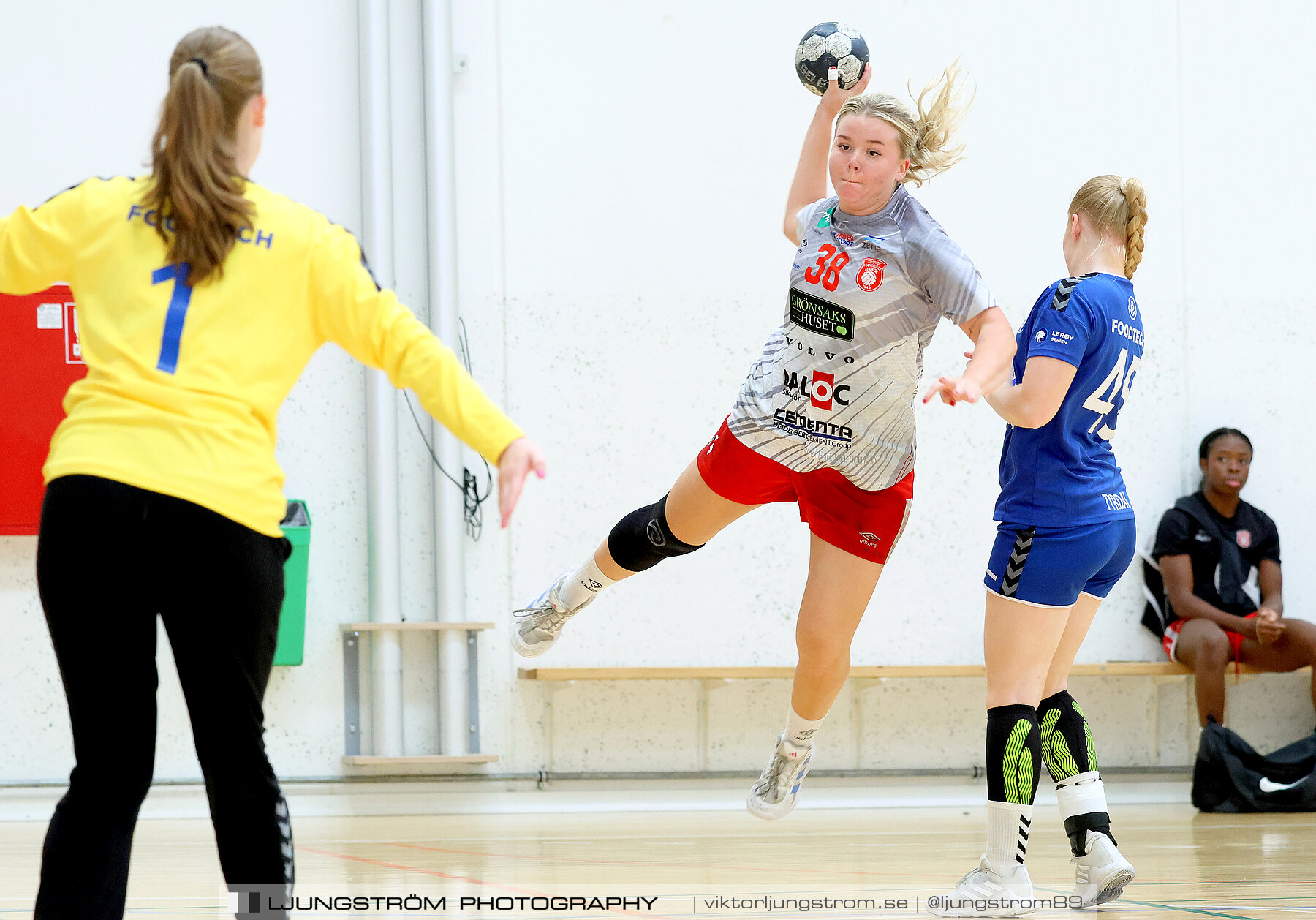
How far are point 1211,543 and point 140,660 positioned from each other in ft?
17.4

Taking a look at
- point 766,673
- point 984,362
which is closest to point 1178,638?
point 766,673

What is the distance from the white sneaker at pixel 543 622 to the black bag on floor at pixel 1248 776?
3.26 metres

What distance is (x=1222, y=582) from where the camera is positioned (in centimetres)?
591

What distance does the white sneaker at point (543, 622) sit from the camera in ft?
12.4

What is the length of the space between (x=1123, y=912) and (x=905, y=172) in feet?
6.14

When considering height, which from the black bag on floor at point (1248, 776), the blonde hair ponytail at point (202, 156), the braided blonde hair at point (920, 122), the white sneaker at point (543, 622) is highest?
the braided blonde hair at point (920, 122)

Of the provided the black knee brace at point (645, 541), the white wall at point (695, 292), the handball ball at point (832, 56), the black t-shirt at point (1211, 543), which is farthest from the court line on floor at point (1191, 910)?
the black t-shirt at point (1211, 543)

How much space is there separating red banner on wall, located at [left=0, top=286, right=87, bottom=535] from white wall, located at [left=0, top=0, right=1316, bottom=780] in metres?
0.27

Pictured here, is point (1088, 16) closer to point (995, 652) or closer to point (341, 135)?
point (341, 135)

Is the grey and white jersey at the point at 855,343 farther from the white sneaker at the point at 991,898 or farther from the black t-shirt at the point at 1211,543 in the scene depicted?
the black t-shirt at the point at 1211,543

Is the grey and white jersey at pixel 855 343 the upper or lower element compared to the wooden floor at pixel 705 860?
upper

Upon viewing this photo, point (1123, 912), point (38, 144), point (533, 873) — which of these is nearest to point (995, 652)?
point (1123, 912)

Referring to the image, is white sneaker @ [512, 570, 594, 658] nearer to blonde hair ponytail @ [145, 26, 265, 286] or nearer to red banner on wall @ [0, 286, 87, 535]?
blonde hair ponytail @ [145, 26, 265, 286]

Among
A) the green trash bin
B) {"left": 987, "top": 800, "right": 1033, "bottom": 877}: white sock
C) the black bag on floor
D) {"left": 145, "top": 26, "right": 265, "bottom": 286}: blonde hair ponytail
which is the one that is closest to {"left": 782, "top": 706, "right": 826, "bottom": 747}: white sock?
{"left": 987, "top": 800, "right": 1033, "bottom": 877}: white sock
